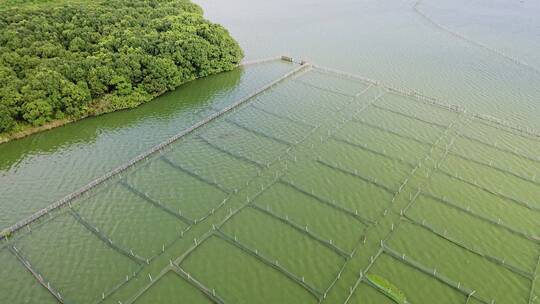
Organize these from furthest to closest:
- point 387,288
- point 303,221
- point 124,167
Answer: point 124,167 → point 303,221 → point 387,288

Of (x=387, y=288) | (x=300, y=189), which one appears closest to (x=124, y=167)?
(x=300, y=189)

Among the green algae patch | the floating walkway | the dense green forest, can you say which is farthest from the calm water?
the dense green forest

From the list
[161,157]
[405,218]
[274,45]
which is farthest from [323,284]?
[274,45]

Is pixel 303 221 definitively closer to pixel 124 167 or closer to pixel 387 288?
pixel 387 288

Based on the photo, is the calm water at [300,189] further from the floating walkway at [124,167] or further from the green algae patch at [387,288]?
the floating walkway at [124,167]


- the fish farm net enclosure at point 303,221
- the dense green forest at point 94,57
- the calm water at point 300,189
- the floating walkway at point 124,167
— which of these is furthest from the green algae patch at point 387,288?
the dense green forest at point 94,57

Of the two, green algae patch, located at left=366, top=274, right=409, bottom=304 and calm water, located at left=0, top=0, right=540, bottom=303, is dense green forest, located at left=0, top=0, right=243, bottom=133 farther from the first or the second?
green algae patch, located at left=366, top=274, right=409, bottom=304
